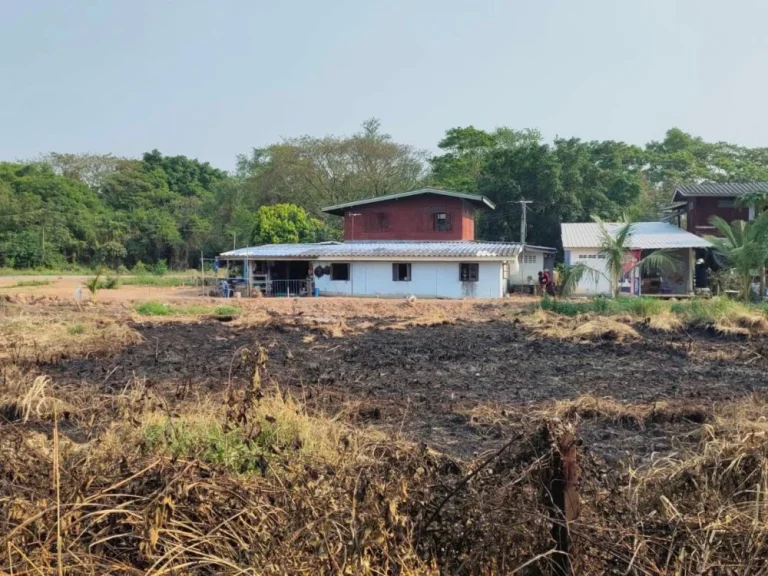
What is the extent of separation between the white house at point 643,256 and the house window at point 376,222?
9539mm

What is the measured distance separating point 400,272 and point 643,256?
37.9ft

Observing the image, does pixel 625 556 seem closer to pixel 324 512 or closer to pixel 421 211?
pixel 324 512

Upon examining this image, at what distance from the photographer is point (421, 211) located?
35.2 m

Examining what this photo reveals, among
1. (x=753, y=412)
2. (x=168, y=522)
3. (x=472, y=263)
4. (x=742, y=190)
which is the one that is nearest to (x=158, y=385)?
(x=168, y=522)

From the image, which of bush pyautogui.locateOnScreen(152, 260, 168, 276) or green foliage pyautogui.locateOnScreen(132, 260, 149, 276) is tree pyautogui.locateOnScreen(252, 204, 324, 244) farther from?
green foliage pyautogui.locateOnScreen(132, 260, 149, 276)

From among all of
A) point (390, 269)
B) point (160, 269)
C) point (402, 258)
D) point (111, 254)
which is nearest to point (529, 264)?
point (402, 258)

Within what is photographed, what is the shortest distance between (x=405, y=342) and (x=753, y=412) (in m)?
9.42

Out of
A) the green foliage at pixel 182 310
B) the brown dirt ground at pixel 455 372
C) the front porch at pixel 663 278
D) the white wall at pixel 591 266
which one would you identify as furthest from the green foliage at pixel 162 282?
the front porch at pixel 663 278

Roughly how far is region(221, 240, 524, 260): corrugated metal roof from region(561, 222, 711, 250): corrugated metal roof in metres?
3.15

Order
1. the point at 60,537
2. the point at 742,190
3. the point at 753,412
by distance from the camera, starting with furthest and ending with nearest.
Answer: the point at 742,190 < the point at 753,412 < the point at 60,537

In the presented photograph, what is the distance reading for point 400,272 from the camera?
104ft

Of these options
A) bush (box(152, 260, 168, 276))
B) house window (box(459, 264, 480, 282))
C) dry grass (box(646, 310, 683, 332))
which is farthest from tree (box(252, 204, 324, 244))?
dry grass (box(646, 310, 683, 332))

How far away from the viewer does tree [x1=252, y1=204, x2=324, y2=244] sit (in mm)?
40438

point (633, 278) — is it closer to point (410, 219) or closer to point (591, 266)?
point (591, 266)
